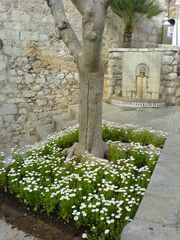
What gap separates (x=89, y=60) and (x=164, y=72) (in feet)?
11.4

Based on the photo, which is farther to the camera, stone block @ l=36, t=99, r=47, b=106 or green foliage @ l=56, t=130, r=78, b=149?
stone block @ l=36, t=99, r=47, b=106

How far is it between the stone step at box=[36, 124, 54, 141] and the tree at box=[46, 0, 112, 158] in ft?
7.22

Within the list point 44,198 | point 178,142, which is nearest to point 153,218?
→ point 44,198

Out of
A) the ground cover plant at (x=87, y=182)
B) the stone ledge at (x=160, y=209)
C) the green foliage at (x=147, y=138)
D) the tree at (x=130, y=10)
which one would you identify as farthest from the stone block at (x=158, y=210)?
the tree at (x=130, y=10)

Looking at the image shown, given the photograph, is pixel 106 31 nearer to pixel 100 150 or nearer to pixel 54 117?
pixel 54 117

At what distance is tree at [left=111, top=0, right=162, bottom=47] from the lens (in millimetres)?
6121

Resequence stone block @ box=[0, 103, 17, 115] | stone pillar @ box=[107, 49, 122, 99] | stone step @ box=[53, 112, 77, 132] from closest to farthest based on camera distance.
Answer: stone step @ box=[53, 112, 77, 132] < stone block @ box=[0, 103, 17, 115] < stone pillar @ box=[107, 49, 122, 99]

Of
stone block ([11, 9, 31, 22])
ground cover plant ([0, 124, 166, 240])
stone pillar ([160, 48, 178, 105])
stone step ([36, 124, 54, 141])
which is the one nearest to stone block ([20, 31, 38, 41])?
stone block ([11, 9, 31, 22])

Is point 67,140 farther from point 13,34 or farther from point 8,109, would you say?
point 13,34

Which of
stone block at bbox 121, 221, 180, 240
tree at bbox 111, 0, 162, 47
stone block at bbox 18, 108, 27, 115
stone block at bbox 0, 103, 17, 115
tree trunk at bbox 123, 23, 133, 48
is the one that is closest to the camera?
stone block at bbox 121, 221, 180, 240

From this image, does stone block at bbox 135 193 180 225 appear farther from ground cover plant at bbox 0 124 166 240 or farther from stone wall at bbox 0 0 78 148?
stone wall at bbox 0 0 78 148

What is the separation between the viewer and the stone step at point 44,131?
198 inches

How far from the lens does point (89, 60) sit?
247cm

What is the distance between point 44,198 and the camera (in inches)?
83.2
